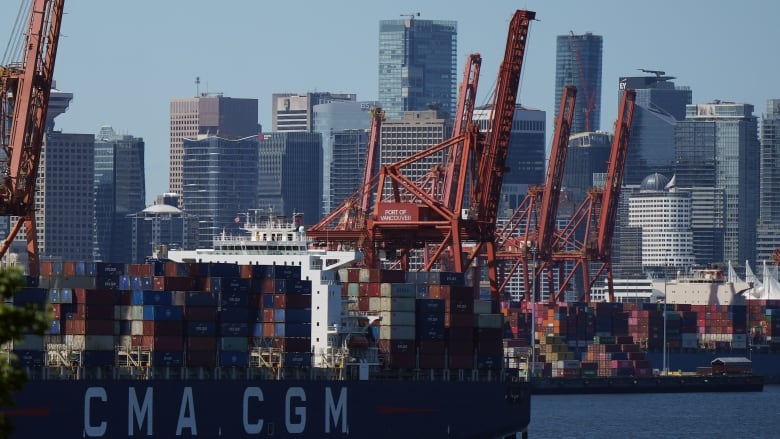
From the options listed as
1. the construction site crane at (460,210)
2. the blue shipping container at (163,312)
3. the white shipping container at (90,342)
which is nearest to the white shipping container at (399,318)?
the blue shipping container at (163,312)

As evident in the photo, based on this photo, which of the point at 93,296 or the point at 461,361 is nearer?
the point at 93,296

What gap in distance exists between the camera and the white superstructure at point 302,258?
219 feet

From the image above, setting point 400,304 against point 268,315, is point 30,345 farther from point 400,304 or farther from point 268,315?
point 400,304

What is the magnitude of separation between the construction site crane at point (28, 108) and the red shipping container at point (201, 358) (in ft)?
32.2

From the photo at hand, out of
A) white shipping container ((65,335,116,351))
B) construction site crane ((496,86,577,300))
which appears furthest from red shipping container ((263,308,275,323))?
construction site crane ((496,86,577,300))

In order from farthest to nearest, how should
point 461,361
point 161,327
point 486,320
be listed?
point 486,320, point 461,361, point 161,327

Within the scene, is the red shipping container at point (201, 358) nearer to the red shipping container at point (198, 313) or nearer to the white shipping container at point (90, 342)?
the red shipping container at point (198, 313)

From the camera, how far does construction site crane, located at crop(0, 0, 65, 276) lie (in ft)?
224

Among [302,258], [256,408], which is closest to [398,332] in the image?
[302,258]

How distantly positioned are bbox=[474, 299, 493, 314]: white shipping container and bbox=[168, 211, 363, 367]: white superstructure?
496 centimetres

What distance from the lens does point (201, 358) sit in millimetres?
60656

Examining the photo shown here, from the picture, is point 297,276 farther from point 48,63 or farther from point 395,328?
point 48,63

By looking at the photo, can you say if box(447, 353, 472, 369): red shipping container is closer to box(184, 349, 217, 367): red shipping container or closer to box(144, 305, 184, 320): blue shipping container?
box(184, 349, 217, 367): red shipping container

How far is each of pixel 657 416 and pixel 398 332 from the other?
36.8 m
